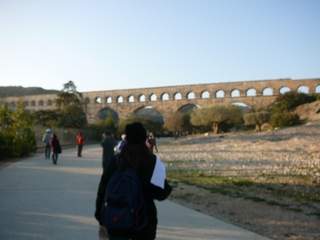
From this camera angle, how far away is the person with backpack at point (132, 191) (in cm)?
283

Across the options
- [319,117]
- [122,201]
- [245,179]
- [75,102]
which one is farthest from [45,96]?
[122,201]

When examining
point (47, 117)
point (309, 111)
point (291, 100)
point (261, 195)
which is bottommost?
point (261, 195)

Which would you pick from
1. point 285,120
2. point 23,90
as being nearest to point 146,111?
point 285,120

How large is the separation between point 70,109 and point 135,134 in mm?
47528

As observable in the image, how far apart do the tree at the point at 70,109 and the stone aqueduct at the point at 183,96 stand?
1421 centimetres

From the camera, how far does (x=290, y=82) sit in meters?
66.4

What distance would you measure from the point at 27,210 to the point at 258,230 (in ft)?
11.3

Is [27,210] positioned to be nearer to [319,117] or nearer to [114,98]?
[319,117]

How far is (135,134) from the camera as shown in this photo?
3211 mm

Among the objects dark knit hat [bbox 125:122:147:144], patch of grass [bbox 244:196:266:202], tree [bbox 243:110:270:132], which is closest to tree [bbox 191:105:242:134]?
tree [bbox 243:110:270:132]

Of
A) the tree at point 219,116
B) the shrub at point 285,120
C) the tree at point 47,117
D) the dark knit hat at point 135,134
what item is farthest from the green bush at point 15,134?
the tree at point 219,116

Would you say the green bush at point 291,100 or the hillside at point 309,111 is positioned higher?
the green bush at point 291,100

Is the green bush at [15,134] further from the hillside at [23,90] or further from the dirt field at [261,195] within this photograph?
the hillside at [23,90]

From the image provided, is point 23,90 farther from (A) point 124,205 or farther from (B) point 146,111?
(A) point 124,205
